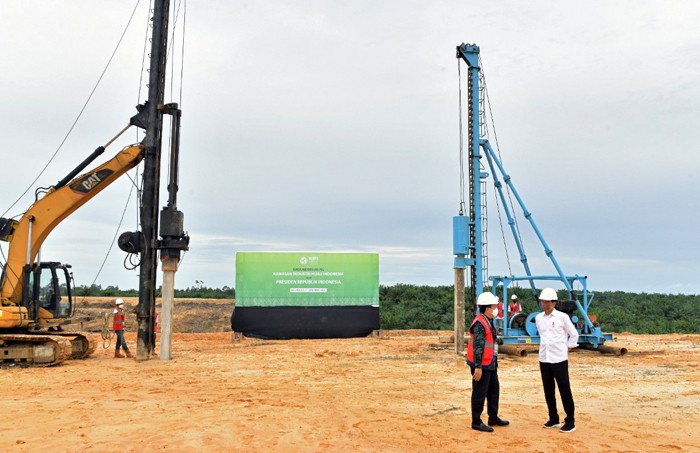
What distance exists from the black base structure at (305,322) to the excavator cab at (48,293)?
7225 mm

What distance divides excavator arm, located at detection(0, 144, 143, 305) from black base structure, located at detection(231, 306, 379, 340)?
8187mm

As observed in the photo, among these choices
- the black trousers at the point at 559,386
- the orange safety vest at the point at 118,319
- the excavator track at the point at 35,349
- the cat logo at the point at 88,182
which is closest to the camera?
the black trousers at the point at 559,386

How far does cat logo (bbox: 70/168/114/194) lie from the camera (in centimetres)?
1638

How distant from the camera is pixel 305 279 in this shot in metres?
23.9

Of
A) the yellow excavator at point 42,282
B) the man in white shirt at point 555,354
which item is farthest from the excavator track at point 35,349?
the man in white shirt at point 555,354

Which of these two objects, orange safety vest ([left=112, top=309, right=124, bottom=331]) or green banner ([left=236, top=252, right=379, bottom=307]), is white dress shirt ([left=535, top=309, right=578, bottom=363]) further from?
green banner ([left=236, top=252, right=379, bottom=307])

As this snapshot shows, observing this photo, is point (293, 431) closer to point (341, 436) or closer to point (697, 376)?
point (341, 436)

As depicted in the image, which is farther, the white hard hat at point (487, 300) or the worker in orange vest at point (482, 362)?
the white hard hat at point (487, 300)

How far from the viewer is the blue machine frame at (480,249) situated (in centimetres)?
1731

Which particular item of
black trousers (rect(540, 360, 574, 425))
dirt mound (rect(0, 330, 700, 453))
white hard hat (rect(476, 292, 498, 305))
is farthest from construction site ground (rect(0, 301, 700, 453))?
white hard hat (rect(476, 292, 498, 305))

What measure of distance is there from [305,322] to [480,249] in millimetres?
8747

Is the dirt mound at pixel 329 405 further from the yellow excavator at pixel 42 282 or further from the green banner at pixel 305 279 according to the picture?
the green banner at pixel 305 279

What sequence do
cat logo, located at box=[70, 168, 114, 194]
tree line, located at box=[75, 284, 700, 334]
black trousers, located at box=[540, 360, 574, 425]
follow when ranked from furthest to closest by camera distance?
tree line, located at box=[75, 284, 700, 334]
cat logo, located at box=[70, 168, 114, 194]
black trousers, located at box=[540, 360, 574, 425]

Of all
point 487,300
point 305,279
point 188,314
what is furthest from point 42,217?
point 188,314
